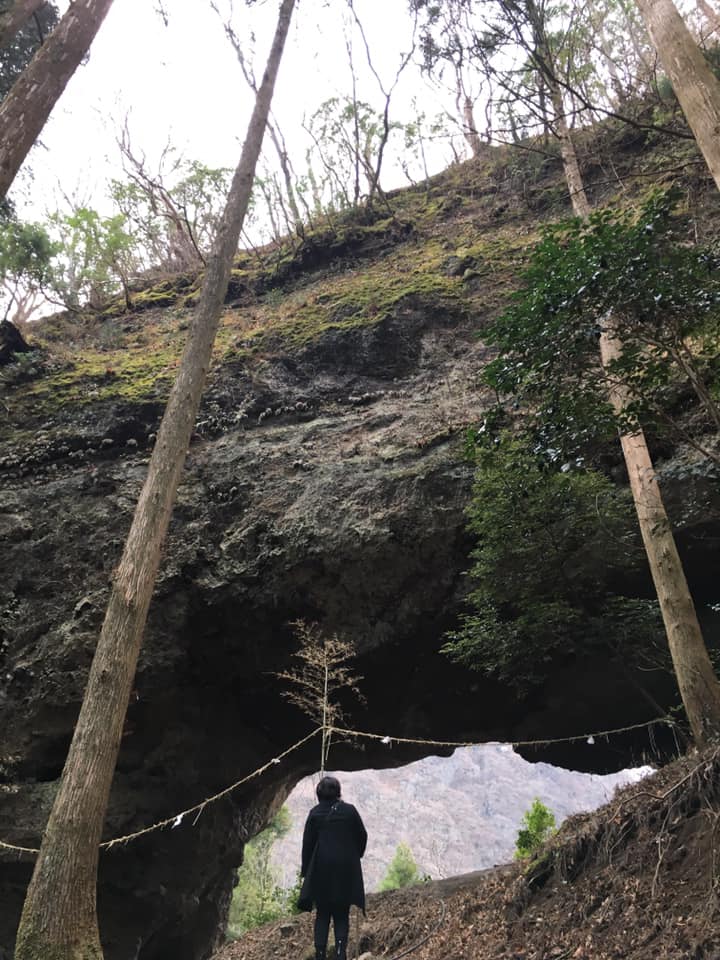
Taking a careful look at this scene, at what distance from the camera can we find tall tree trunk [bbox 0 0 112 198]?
605 cm

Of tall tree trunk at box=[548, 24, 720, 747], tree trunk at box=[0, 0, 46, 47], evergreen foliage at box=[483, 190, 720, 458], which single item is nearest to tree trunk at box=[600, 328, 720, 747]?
tall tree trunk at box=[548, 24, 720, 747]

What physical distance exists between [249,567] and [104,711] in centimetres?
402

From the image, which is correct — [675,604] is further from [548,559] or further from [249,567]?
[249,567]

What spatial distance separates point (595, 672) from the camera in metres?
9.15

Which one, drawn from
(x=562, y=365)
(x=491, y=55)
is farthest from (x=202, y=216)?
(x=562, y=365)

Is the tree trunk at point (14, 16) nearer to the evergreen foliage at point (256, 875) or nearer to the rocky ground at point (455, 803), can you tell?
the evergreen foliage at point (256, 875)

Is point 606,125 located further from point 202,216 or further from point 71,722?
point 71,722

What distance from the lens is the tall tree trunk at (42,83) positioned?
6.05m

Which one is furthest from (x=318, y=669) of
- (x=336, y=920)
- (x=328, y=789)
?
(x=336, y=920)

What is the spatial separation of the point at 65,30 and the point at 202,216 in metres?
9.37

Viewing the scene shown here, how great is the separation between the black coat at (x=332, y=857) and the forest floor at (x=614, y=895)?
1.27m

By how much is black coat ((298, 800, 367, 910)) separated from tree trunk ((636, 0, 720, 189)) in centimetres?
545

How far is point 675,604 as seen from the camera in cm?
601

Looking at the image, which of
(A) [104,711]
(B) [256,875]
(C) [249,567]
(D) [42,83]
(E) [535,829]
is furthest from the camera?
(B) [256,875]
